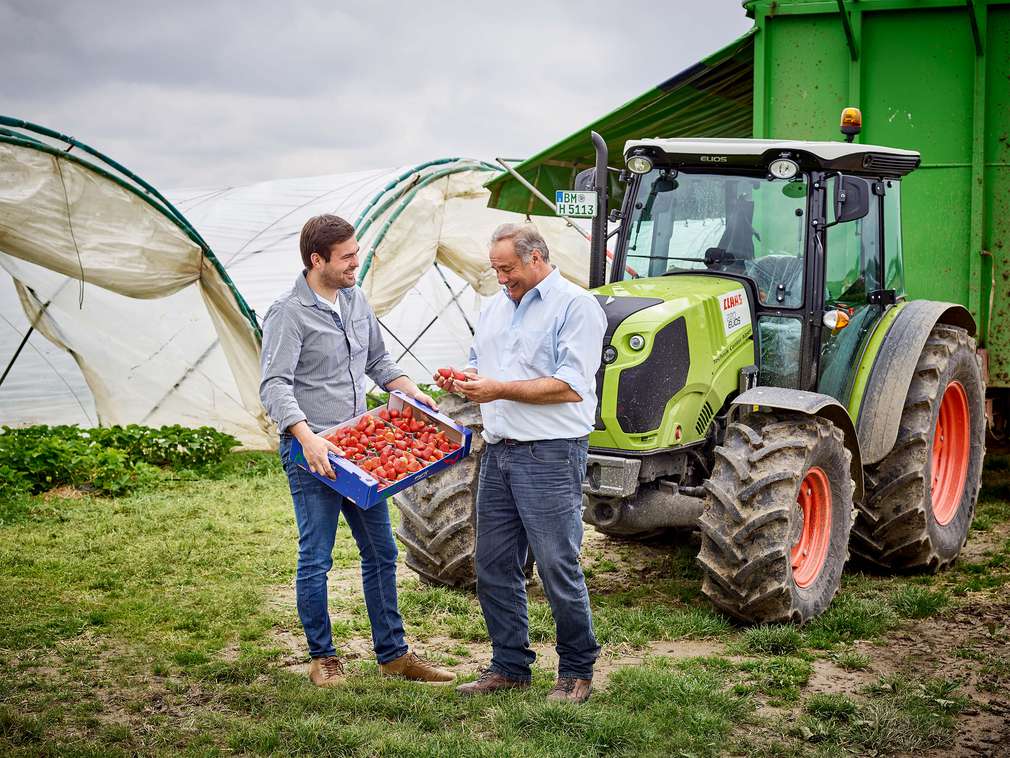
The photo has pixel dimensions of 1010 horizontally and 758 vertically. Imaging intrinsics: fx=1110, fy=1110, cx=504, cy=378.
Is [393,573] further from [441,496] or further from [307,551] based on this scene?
[441,496]

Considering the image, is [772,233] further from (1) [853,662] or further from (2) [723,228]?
(1) [853,662]

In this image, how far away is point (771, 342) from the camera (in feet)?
19.8

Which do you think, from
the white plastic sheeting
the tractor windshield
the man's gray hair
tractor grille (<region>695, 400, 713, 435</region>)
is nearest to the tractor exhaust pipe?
the tractor windshield

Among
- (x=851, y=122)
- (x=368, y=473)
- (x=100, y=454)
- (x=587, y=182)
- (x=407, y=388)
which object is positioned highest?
(x=851, y=122)

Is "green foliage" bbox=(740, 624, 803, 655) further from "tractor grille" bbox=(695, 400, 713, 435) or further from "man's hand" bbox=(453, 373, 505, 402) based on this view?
"man's hand" bbox=(453, 373, 505, 402)

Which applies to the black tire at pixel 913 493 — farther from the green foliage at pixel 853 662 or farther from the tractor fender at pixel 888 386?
the green foliage at pixel 853 662

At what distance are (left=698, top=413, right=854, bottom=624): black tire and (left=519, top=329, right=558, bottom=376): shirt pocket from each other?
1.32m

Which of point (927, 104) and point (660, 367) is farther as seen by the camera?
point (927, 104)

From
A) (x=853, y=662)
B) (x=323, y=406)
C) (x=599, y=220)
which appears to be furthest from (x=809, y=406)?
(x=323, y=406)

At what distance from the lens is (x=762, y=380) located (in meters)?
6.11

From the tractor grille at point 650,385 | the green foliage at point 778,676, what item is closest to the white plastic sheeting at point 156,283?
the tractor grille at point 650,385

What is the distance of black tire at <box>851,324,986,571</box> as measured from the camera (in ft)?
20.1

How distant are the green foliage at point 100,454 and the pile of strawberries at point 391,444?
5.11 meters

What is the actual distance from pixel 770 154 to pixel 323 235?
2642 mm
